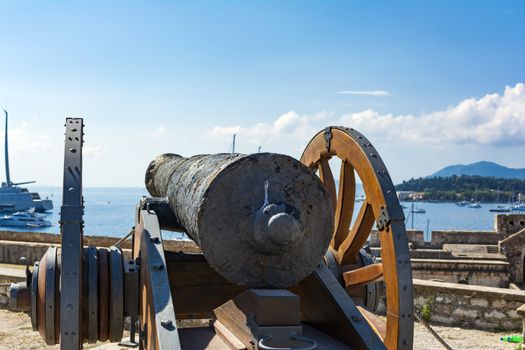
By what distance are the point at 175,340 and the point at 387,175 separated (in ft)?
5.41

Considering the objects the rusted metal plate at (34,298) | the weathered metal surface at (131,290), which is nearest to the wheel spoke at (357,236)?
the weathered metal surface at (131,290)

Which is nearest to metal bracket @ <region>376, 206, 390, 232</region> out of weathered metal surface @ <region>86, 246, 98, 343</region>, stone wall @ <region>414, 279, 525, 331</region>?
weathered metal surface @ <region>86, 246, 98, 343</region>

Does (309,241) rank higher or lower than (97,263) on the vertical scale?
higher

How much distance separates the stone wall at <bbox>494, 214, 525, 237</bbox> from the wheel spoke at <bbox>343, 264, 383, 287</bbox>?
18149 millimetres

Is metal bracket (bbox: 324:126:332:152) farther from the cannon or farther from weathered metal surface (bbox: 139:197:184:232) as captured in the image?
weathered metal surface (bbox: 139:197:184:232)

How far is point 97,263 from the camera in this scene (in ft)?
11.3

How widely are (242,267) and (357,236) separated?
1.46 metres

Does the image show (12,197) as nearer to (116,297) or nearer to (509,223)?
(509,223)

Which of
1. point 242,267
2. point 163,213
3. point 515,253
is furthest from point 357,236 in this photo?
point 515,253

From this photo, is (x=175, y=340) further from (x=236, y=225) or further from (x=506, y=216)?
(x=506, y=216)

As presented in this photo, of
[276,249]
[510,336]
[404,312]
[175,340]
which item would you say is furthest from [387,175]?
[510,336]

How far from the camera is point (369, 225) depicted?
3.95 metres

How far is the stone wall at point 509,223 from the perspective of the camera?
67.6ft

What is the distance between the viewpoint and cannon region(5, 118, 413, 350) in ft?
8.98
